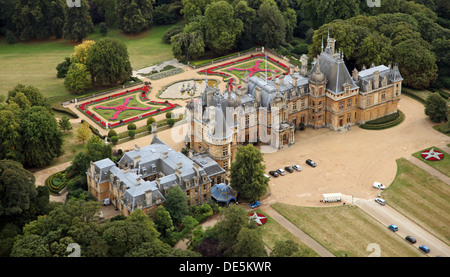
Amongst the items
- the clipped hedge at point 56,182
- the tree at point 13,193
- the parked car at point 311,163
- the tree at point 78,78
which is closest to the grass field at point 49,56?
the tree at point 78,78

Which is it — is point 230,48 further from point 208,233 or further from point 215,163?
point 208,233

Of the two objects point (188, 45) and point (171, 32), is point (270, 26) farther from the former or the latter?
point (171, 32)

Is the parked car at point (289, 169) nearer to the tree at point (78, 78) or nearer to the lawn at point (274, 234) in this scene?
the lawn at point (274, 234)

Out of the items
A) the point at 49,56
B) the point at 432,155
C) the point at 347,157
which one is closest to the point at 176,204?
the point at 347,157

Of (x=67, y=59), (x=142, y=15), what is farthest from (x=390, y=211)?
(x=142, y=15)

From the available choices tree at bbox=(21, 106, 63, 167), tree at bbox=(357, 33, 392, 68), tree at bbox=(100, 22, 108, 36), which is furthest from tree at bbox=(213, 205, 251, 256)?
tree at bbox=(100, 22, 108, 36)
